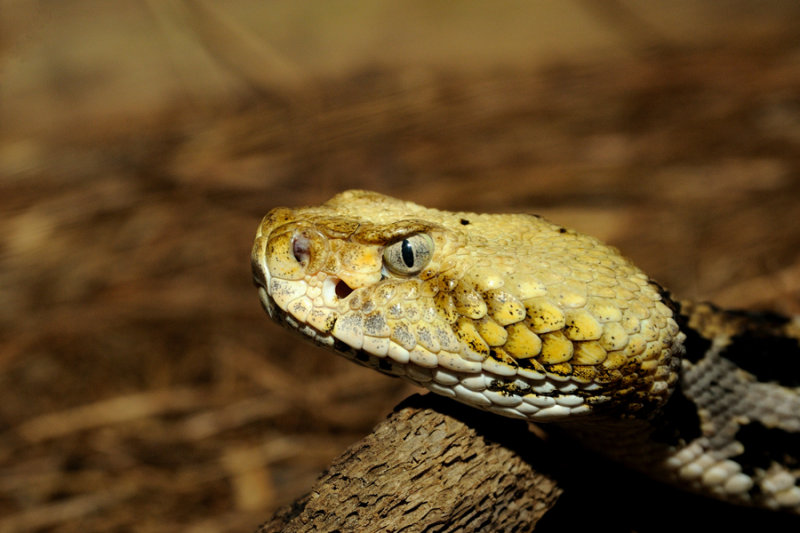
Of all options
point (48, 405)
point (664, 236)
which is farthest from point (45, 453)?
point (664, 236)

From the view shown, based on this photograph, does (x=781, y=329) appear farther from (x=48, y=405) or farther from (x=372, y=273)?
(x=48, y=405)

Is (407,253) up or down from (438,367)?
up

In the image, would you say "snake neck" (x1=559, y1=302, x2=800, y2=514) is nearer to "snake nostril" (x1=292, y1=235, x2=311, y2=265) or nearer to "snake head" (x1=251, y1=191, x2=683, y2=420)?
"snake head" (x1=251, y1=191, x2=683, y2=420)

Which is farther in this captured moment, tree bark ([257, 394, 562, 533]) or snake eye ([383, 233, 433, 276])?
snake eye ([383, 233, 433, 276])

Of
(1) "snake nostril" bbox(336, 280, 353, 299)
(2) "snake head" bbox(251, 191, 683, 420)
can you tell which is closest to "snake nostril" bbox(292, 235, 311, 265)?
(2) "snake head" bbox(251, 191, 683, 420)

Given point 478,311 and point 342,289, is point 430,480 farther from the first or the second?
point 342,289

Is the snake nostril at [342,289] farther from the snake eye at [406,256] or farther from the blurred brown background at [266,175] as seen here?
the blurred brown background at [266,175]

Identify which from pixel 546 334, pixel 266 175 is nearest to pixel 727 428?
pixel 546 334
